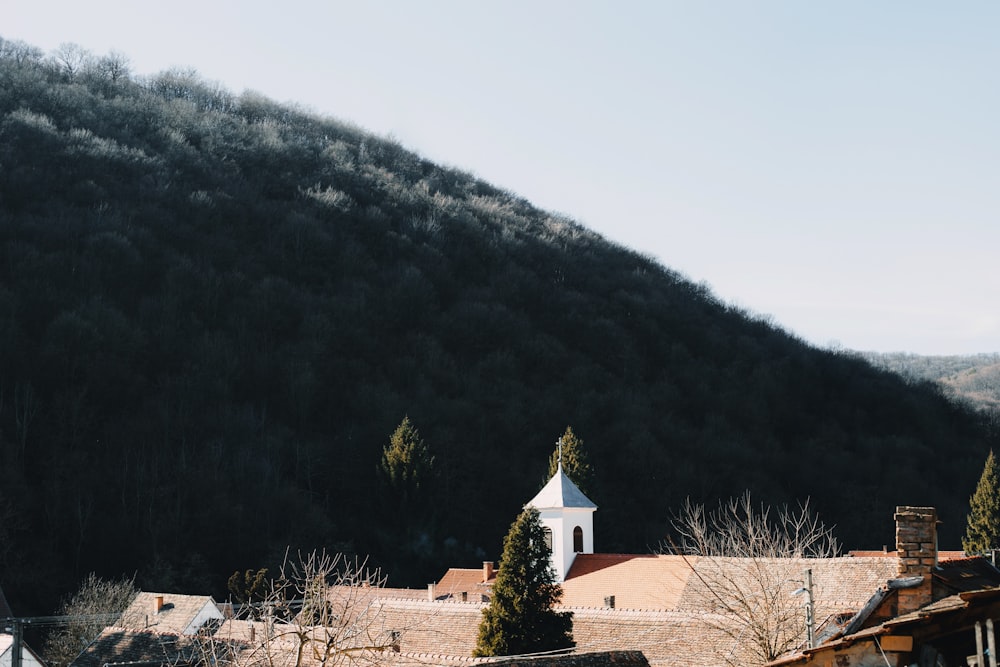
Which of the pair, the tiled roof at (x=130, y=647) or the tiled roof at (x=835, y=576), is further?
the tiled roof at (x=130, y=647)

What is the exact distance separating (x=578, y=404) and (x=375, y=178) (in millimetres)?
44604

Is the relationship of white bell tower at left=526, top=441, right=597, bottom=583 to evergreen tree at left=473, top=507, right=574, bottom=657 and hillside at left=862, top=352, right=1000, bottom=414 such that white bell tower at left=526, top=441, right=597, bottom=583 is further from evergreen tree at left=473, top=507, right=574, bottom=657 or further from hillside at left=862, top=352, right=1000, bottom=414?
hillside at left=862, top=352, right=1000, bottom=414

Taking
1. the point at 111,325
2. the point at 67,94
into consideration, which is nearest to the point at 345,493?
the point at 111,325

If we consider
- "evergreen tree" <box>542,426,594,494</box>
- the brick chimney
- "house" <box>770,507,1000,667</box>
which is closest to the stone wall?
the brick chimney

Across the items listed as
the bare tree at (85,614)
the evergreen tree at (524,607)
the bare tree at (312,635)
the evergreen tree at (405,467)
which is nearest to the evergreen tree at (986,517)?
the evergreen tree at (405,467)

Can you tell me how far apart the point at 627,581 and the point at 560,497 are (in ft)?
21.7

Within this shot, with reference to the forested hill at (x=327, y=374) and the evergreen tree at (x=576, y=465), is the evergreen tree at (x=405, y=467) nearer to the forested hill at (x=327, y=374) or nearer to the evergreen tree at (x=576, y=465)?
the forested hill at (x=327, y=374)

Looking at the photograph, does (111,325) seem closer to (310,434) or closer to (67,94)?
(310,434)

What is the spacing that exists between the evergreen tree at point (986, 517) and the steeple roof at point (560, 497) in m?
23.8

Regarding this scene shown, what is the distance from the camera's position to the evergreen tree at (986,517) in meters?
58.8

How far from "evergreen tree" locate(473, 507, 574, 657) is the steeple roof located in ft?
34.9

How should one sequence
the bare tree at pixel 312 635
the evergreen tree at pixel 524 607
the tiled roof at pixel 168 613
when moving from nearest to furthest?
the bare tree at pixel 312 635 < the evergreen tree at pixel 524 607 < the tiled roof at pixel 168 613

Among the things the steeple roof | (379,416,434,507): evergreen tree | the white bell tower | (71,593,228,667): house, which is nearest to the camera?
(71,593,228,667): house

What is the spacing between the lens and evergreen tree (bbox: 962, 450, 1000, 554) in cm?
5878
